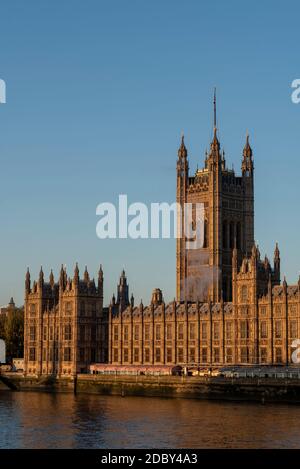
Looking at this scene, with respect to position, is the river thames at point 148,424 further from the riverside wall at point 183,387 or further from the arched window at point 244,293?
the arched window at point 244,293

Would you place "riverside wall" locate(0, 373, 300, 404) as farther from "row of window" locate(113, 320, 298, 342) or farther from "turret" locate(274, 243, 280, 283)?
"turret" locate(274, 243, 280, 283)

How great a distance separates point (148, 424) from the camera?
119 metres

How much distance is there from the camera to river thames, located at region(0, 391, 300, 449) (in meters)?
102

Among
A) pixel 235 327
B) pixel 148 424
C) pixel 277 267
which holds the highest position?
pixel 277 267

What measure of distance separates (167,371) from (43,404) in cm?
3254

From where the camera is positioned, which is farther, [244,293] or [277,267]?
[277,267]

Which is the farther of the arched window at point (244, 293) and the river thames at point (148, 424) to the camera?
the arched window at point (244, 293)

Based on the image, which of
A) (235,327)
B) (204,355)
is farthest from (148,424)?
(204,355)

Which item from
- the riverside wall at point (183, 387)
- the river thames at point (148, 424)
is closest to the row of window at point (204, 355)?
the riverside wall at point (183, 387)

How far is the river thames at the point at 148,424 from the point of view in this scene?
10219 cm

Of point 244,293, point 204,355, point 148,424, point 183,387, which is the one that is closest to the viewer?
point 148,424

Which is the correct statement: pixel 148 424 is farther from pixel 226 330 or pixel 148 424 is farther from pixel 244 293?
pixel 226 330

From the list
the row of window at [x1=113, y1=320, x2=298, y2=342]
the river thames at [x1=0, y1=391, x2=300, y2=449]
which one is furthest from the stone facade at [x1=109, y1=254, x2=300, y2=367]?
the river thames at [x1=0, y1=391, x2=300, y2=449]

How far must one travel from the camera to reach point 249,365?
173500 millimetres
